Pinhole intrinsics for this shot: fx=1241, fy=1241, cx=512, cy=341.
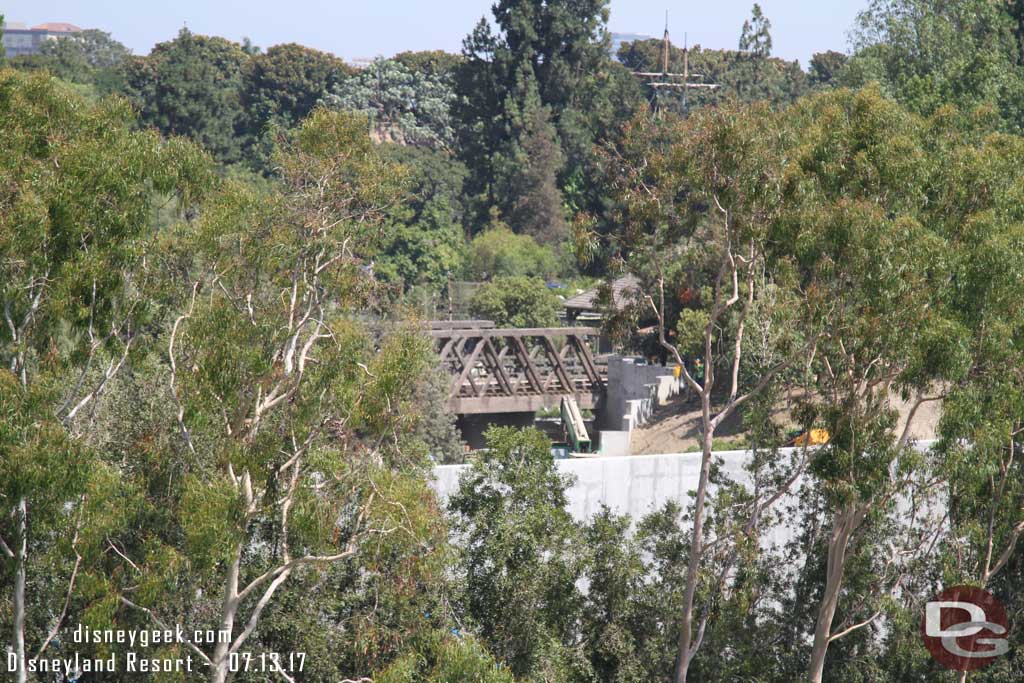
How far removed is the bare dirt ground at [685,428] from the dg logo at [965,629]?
9.60 meters

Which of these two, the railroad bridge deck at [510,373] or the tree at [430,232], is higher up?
the tree at [430,232]

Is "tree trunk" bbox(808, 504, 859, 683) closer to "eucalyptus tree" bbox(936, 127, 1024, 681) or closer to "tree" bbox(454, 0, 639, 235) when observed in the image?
"eucalyptus tree" bbox(936, 127, 1024, 681)

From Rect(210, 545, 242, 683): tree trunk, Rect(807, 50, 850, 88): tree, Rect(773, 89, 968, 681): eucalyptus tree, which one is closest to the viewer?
Rect(210, 545, 242, 683): tree trunk

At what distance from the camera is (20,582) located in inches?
460

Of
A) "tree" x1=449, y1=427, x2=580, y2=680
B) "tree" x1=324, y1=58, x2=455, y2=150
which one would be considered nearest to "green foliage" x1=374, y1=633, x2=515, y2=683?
"tree" x1=449, y1=427, x2=580, y2=680

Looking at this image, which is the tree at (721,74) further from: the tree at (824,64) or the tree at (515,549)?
the tree at (515,549)

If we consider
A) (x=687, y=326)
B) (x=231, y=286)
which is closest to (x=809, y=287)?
(x=231, y=286)

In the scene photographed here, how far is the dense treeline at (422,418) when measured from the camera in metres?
11.9

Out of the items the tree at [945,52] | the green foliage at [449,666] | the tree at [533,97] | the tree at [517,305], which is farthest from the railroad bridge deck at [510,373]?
the tree at [533,97]

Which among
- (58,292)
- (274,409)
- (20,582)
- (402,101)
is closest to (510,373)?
(274,409)

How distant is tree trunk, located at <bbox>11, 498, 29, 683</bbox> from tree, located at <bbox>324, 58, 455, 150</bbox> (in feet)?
229

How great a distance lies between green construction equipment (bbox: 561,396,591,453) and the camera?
→ 33.1 meters

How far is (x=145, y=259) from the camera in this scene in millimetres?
12727

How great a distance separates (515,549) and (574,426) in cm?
1965
